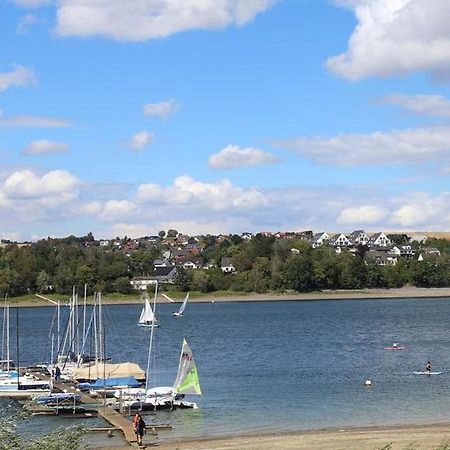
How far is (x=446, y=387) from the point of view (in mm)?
60344

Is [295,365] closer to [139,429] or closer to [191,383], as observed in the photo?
[191,383]

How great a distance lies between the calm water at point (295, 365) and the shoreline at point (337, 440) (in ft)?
6.36

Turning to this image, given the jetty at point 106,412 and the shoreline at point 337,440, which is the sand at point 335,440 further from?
the jetty at point 106,412

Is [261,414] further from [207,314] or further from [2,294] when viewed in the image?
[2,294]

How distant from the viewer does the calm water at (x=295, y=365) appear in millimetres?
49000

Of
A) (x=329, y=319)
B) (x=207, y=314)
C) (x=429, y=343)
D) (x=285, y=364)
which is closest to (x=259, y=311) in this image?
(x=207, y=314)

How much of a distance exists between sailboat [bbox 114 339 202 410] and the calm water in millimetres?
968

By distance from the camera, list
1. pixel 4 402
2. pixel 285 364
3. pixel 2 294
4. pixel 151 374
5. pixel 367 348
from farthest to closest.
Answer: pixel 2 294 < pixel 367 348 < pixel 285 364 < pixel 151 374 < pixel 4 402

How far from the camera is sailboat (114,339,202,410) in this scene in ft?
168

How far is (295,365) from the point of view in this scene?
77062 millimetres

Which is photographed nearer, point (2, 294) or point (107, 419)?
point (107, 419)

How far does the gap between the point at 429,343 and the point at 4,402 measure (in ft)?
173

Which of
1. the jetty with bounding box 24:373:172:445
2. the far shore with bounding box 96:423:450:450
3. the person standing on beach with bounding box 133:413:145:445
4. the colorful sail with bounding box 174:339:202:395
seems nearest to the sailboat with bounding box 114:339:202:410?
the colorful sail with bounding box 174:339:202:395

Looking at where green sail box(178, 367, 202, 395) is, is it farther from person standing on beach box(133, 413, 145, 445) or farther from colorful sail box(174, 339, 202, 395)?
person standing on beach box(133, 413, 145, 445)
